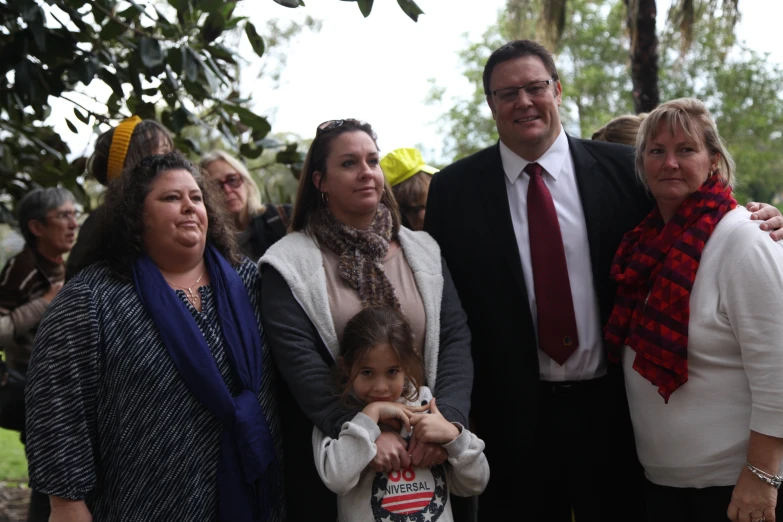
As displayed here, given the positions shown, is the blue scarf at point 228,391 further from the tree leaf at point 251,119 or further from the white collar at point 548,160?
the tree leaf at point 251,119

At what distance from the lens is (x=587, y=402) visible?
10.5 feet

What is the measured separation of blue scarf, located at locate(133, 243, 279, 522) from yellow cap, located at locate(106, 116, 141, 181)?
75cm

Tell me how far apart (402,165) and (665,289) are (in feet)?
6.49

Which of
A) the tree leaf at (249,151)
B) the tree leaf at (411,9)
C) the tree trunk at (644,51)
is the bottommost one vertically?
the tree leaf at (249,151)

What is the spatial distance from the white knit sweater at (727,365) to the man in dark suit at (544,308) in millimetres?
351

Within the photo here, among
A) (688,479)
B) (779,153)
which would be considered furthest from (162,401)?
(779,153)

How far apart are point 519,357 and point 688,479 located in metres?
0.78

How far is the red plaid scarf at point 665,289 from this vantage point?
2.78 meters

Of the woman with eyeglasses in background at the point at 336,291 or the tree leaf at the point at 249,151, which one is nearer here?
the woman with eyeglasses in background at the point at 336,291

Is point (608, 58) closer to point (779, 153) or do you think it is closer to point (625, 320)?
point (779, 153)

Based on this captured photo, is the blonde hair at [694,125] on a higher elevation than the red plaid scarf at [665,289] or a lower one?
higher

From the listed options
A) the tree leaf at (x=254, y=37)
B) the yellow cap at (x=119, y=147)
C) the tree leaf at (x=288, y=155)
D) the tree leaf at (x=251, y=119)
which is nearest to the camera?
the yellow cap at (x=119, y=147)

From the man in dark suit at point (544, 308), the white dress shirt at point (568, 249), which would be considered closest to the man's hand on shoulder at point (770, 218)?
the man in dark suit at point (544, 308)

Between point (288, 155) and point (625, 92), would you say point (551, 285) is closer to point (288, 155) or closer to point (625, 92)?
point (288, 155)
